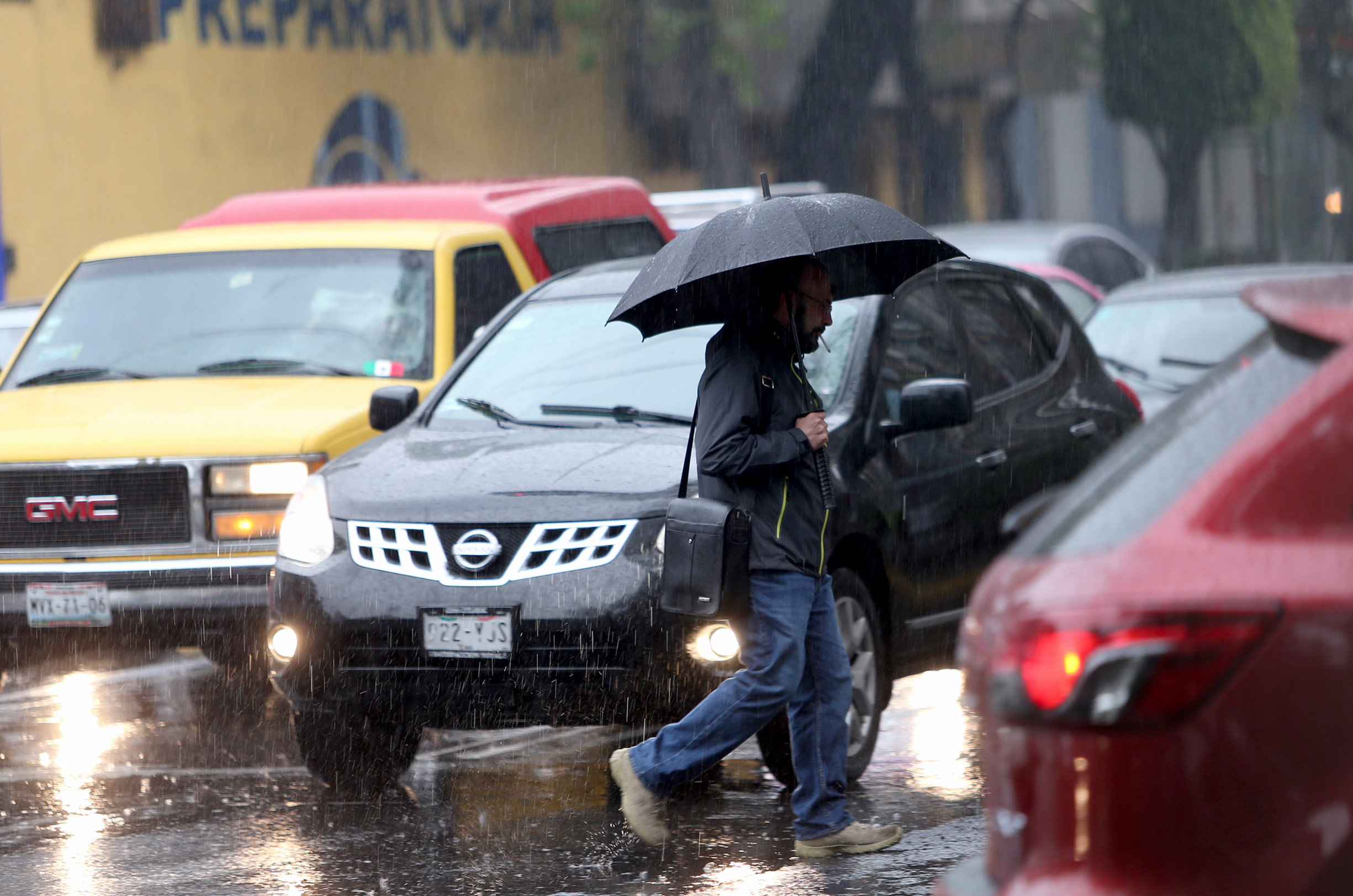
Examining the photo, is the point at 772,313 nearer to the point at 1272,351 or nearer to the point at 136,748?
the point at 1272,351

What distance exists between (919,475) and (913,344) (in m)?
0.57

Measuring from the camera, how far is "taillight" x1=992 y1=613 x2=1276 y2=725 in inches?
101

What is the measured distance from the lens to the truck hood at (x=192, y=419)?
7.35m

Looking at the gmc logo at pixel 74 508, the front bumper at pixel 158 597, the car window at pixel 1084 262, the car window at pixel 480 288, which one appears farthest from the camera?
the car window at pixel 1084 262

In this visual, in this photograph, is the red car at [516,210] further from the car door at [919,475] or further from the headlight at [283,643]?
the headlight at [283,643]

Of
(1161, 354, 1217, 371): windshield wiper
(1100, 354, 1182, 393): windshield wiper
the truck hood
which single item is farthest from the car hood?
(1161, 354, 1217, 371): windshield wiper

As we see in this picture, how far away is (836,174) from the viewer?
26797mm

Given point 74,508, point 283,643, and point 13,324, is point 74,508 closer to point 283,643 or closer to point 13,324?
point 283,643

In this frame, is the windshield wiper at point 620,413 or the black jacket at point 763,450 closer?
the black jacket at point 763,450

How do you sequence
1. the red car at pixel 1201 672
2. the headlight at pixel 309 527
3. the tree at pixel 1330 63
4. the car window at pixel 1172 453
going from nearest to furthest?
1. the red car at pixel 1201 672
2. the car window at pixel 1172 453
3. the headlight at pixel 309 527
4. the tree at pixel 1330 63

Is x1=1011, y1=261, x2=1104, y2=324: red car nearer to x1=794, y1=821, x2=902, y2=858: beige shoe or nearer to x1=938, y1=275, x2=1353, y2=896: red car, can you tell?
x1=794, y1=821, x2=902, y2=858: beige shoe

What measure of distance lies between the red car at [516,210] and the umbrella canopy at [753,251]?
12.3 ft

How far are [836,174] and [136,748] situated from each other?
2052cm


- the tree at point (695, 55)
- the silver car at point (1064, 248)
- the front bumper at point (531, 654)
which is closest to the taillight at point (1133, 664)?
the front bumper at point (531, 654)
